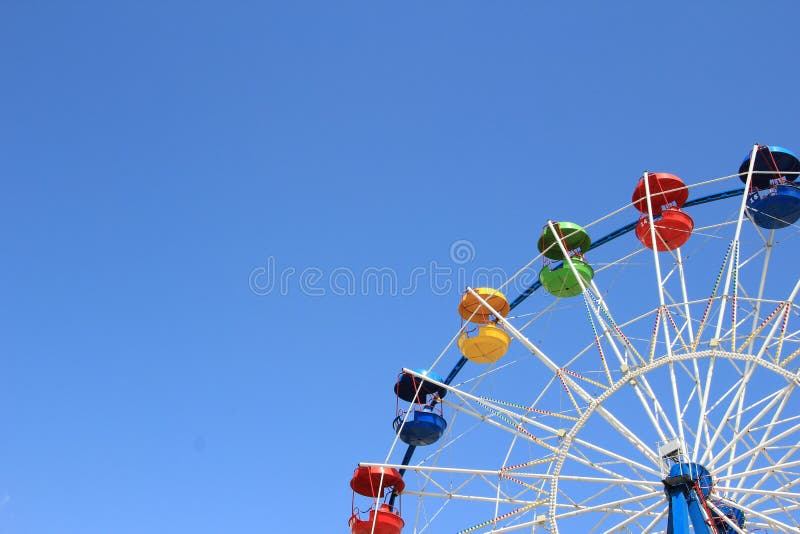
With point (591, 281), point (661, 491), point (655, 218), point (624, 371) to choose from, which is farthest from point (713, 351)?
point (655, 218)

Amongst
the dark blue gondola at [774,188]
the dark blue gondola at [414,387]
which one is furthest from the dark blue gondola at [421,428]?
the dark blue gondola at [774,188]

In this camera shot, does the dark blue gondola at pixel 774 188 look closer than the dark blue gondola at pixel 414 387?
Yes

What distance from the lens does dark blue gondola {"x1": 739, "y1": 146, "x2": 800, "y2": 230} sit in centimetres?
1966

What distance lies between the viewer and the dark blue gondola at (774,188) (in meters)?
19.7

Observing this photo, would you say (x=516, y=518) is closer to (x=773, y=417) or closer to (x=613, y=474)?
(x=613, y=474)

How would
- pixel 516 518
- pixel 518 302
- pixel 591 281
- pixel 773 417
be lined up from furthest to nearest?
pixel 518 302 < pixel 591 281 < pixel 516 518 < pixel 773 417

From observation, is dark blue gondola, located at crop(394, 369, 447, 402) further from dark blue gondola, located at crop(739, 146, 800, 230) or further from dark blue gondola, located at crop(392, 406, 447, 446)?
dark blue gondola, located at crop(739, 146, 800, 230)

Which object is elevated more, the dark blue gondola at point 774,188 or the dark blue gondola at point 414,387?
the dark blue gondola at point 774,188

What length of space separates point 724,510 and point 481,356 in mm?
7301

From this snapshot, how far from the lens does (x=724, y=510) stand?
52.5 ft

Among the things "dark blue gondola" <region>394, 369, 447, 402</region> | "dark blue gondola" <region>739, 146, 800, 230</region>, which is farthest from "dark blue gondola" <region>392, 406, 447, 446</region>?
"dark blue gondola" <region>739, 146, 800, 230</region>

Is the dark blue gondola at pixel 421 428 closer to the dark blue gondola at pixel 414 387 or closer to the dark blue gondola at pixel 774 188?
the dark blue gondola at pixel 414 387

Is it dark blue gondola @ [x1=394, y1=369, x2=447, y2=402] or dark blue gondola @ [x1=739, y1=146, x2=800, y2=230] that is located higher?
dark blue gondola @ [x1=739, y1=146, x2=800, y2=230]

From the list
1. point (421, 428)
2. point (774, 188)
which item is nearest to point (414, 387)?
point (421, 428)
